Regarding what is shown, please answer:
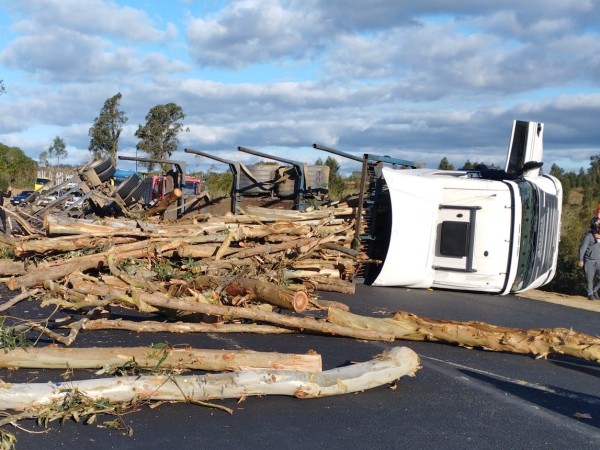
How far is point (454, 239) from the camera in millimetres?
13242

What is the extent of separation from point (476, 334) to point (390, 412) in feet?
9.38

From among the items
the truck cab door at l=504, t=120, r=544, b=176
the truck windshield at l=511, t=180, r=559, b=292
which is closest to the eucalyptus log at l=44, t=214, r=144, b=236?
the truck windshield at l=511, t=180, r=559, b=292

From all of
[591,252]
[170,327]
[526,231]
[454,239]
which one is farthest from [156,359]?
[591,252]

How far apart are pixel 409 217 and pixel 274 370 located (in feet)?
23.8

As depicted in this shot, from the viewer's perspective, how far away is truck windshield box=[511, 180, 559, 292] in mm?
13172

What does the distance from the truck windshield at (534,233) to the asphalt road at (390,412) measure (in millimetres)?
4770

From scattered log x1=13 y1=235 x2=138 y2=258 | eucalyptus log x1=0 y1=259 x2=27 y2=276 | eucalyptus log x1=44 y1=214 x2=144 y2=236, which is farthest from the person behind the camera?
eucalyptus log x1=44 y1=214 x2=144 y2=236

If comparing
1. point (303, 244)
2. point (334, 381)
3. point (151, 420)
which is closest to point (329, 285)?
point (303, 244)

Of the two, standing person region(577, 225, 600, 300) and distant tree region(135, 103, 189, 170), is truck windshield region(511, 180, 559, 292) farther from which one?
distant tree region(135, 103, 189, 170)

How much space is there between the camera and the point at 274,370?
6477 mm

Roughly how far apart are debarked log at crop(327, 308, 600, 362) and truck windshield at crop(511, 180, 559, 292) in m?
4.67

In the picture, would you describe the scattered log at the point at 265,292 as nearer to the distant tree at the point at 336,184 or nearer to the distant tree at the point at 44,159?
the distant tree at the point at 336,184

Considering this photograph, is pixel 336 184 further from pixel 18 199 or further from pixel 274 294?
pixel 274 294

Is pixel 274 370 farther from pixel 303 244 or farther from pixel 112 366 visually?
pixel 303 244
